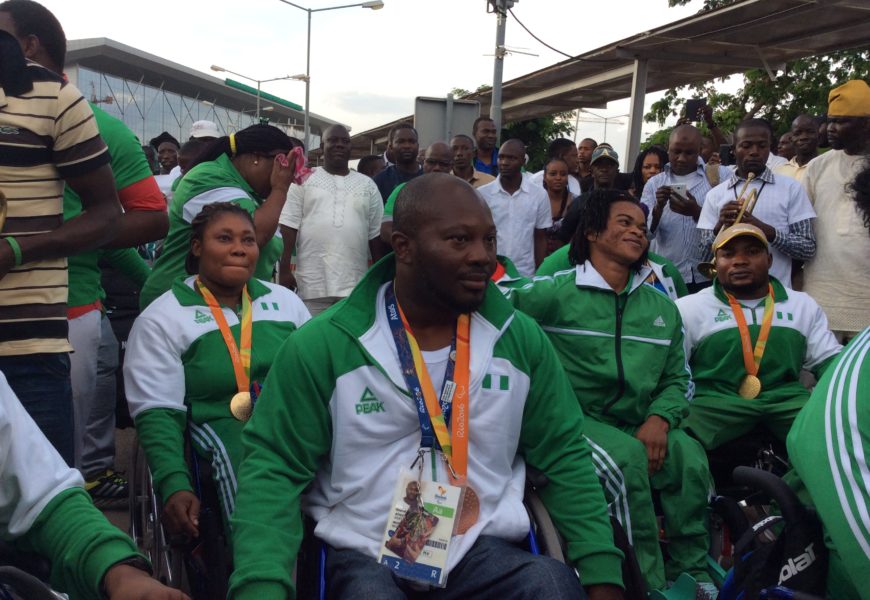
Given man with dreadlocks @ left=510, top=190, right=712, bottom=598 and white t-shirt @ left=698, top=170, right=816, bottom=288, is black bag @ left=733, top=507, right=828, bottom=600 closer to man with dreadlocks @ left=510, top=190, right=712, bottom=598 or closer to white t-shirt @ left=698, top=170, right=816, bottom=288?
man with dreadlocks @ left=510, top=190, right=712, bottom=598

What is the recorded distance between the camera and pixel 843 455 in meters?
1.90

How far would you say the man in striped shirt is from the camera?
2.58 m

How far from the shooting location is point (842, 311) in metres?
4.98

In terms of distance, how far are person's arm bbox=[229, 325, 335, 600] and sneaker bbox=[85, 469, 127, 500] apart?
9.01 ft

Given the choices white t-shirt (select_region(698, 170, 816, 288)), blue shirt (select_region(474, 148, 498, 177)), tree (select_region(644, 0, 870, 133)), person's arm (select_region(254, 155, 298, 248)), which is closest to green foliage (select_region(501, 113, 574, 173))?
tree (select_region(644, 0, 870, 133))

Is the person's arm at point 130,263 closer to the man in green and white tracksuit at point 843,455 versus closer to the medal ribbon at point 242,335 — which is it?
the medal ribbon at point 242,335

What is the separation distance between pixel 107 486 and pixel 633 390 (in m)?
2.91

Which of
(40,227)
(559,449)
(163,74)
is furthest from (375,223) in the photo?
(163,74)

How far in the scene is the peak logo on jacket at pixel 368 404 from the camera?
2377 mm

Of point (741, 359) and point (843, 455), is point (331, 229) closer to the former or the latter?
point (741, 359)

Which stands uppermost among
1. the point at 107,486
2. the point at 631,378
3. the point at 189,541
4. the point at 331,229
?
the point at 331,229

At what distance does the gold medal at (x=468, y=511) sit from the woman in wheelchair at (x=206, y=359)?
3.50 feet

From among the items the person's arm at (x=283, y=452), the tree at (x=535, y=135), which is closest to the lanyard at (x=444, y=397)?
the person's arm at (x=283, y=452)

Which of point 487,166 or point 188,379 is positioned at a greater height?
point 487,166
